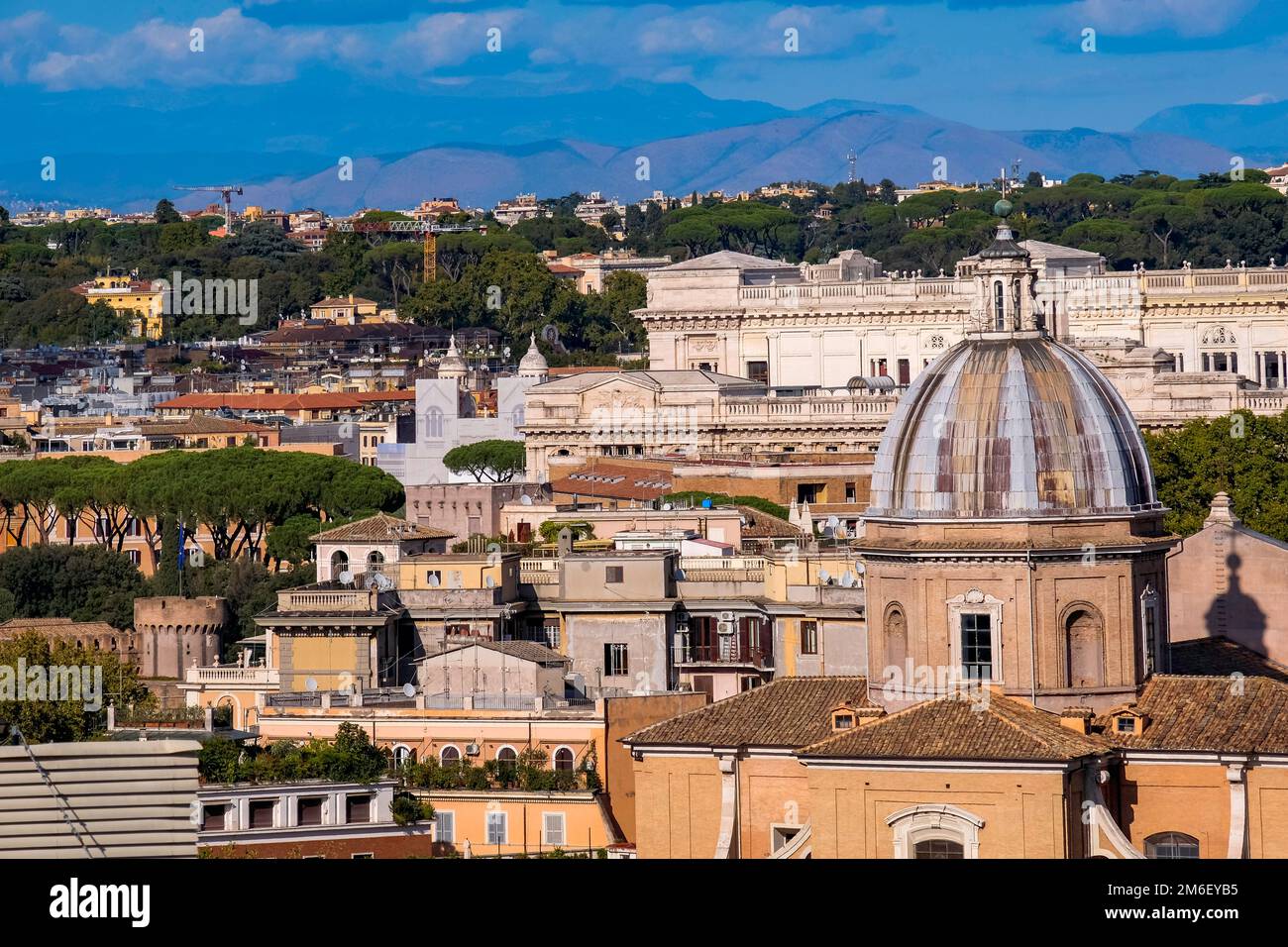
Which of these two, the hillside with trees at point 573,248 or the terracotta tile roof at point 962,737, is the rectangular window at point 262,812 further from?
the hillside with trees at point 573,248

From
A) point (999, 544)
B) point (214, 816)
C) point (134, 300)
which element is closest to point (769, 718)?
point (999, 544)

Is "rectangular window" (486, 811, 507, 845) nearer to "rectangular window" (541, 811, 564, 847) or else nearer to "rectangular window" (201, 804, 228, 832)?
"rectangular window" (541, 811, 564, 847)

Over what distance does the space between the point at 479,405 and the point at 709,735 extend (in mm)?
60730

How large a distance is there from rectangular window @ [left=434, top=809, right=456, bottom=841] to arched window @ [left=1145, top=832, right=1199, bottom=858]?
722 cm

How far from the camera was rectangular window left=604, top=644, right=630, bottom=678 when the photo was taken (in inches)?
1447

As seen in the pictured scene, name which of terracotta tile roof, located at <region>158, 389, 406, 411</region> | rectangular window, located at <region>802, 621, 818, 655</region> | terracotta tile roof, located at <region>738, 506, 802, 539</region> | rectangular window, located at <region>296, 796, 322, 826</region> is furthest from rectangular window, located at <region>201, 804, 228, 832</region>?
terracotta tile roof, located at <region>158, 389, 406, 411</region>

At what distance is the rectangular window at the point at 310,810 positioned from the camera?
2756 cm

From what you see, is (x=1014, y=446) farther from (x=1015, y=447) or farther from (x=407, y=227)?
(x=407, y=227)

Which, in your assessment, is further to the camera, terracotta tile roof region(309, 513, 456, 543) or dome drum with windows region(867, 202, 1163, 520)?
terracotta tile roof region(309, 513, 456, 543)

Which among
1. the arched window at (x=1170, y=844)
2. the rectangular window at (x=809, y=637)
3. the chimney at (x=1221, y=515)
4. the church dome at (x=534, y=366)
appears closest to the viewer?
the arched window at (x=1170, y=844)

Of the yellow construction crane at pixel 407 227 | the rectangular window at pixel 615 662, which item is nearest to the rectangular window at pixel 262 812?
the rectangular window at pixel 615 662

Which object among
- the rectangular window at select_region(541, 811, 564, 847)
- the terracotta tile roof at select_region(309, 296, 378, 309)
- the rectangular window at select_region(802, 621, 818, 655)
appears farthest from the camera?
the terracotta tile roof at select_region(309, 296, 378, 309)

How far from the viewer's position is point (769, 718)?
26.2 m

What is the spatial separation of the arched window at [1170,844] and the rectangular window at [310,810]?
22.0 feet
